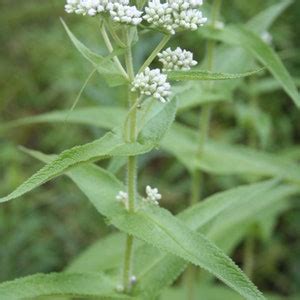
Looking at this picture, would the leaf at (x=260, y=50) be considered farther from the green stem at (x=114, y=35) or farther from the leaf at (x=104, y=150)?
the green stem at (x=114, y=35)

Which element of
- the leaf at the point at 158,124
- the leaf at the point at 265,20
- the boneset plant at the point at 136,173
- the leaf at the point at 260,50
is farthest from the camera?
the leaf at the point at 265,20

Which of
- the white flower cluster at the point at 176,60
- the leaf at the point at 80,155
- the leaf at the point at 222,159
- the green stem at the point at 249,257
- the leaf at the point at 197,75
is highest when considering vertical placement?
the white flower cluster at the point at 176,60

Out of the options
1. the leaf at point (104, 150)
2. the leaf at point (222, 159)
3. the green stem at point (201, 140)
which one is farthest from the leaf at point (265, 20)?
the leaf at point (104, 150)

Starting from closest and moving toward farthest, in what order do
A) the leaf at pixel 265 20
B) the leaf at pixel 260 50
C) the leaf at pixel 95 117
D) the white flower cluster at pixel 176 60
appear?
the white flower cluster at pixel 176 60 → the leaf at pixel 260 50 → the leaf at pixel 265 20 → the leaf at pixel 95 117

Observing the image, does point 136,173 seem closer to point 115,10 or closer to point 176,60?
point 176,60

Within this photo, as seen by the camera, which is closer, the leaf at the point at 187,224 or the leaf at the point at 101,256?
the leaf at the point at 187,224

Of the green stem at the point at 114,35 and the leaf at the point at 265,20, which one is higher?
the green stem at the point at 114,35

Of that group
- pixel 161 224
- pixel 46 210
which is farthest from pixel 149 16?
pixel 46 210
